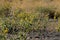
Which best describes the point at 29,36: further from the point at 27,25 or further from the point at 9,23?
the point at 9,23

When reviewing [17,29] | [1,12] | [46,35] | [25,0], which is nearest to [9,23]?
[17,29]

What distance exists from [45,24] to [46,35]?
633mm

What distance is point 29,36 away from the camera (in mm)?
8047

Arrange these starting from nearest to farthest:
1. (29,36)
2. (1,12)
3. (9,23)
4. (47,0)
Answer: (29,36)
(9,23)
(1,12)
(47,0)

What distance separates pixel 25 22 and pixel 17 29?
1.05ft

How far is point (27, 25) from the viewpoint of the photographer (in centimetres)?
826

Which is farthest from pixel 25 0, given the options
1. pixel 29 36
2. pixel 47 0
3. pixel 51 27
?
pixel 29 36

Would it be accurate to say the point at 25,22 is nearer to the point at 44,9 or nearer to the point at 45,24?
the point at 45,24

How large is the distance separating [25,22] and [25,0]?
734 cm

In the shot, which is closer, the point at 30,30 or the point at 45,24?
the point at 30,30

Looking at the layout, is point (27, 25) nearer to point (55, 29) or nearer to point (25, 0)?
point (55, 29)

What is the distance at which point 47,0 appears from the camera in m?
15.5

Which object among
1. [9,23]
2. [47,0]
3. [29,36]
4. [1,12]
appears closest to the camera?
[29,36]

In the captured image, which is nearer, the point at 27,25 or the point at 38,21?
the point at 27,25
